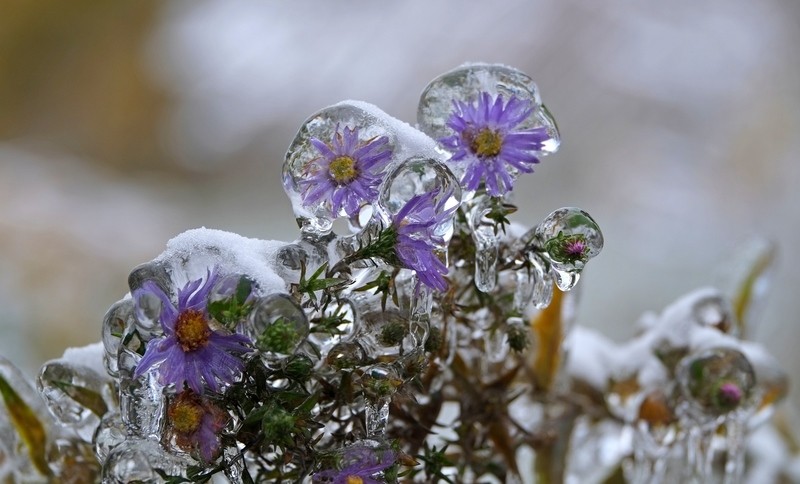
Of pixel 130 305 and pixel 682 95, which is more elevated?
pixel 682 95

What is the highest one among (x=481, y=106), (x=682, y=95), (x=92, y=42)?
(x=92, y=42)

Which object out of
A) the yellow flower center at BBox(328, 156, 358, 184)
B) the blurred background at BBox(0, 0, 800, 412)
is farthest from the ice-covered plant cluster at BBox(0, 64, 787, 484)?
the blurred background at BBox(0, 0, 800, 412)

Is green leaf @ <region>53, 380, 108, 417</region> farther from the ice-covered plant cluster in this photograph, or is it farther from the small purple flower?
the small purple flower

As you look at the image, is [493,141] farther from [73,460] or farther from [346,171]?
[73,460]

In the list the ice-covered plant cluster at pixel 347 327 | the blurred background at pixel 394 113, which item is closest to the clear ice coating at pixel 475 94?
the ice-covered plant cluster at pixel 347 327

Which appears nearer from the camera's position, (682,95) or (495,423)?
(495,423)

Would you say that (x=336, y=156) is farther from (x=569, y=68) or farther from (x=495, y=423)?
(x=569, y=68)

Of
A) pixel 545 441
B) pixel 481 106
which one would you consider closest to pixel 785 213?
pixel 545 441
